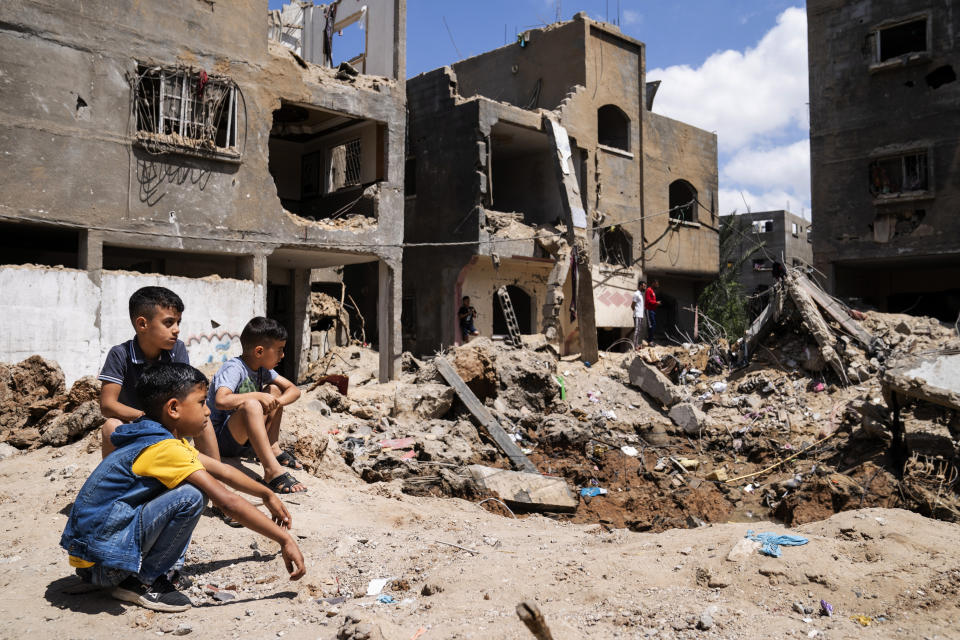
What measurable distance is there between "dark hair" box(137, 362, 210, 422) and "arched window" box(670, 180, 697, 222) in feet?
76.6

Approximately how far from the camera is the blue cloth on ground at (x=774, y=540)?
4117mm

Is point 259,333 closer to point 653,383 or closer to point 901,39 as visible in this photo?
point 653,383

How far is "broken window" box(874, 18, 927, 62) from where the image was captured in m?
19.2

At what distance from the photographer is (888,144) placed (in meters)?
19.3

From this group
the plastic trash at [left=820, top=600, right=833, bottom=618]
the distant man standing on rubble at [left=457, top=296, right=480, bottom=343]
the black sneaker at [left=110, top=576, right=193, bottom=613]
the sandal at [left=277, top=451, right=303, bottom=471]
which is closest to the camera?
the black sneaker at [left=110, top=576, right=193, bottom=613]

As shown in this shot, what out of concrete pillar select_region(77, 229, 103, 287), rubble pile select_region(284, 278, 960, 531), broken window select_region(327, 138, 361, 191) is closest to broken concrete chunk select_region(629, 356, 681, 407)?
rubble pile select_region(284, 278, 960, 531)

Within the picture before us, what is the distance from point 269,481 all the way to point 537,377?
24.5 ft

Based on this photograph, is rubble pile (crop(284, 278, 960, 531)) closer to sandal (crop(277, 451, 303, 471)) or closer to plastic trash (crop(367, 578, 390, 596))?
sandal (crop(277, 451, 303, 471))

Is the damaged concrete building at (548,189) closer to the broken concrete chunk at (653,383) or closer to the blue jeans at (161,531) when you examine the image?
the broken concrete chunk at (653,383)

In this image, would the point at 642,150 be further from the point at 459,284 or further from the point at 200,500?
the point at 200,500

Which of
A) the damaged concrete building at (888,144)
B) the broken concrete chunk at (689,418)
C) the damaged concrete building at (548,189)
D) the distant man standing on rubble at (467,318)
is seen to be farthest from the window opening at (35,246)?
the damaged concrete building at (888,144)

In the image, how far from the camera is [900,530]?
4.59m

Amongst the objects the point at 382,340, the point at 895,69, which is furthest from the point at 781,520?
the point at 895,69

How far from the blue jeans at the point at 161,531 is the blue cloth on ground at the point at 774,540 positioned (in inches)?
122
